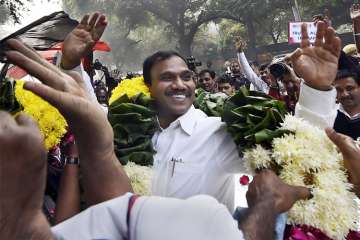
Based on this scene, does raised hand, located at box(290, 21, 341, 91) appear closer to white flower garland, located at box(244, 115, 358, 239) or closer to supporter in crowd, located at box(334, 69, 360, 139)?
white flower garland, located at box(244, 115, 358, 239)

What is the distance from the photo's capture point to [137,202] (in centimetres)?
99

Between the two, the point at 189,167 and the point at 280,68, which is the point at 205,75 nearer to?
the point at 280,68

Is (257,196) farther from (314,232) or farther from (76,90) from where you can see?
(76,90)

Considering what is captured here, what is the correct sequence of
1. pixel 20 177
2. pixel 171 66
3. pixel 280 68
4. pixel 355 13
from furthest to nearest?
pixel 355 13
pixel 280 68
pixel 171 66
pixel 20 177

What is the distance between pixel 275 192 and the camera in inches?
76.6

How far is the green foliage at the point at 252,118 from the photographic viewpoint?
2178mm

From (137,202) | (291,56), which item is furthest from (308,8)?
(137,202)

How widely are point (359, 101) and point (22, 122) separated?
10.4ft

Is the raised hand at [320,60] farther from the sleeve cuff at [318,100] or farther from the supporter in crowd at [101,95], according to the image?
the supporter in crowd at [101,95]

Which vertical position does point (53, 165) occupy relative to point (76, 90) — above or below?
below

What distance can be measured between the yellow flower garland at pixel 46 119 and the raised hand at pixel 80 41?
0.28m

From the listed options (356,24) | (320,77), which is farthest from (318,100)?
(356,24)

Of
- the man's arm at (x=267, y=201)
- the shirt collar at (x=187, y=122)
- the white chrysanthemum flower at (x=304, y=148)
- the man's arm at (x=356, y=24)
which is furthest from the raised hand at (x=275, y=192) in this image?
the man's arm at (x=356, y=24)

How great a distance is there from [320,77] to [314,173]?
0.59 metres
